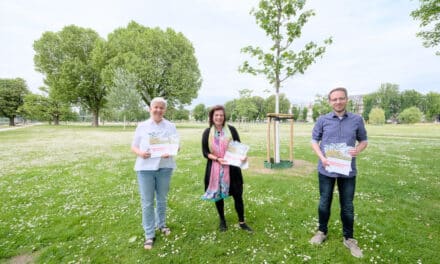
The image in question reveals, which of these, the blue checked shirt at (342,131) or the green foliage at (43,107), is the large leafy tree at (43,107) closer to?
the green foliage at (43,107)

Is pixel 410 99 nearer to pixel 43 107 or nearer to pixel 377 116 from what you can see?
pixel 377 116

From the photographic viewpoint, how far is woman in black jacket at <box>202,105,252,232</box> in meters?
3.63

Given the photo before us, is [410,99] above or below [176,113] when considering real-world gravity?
→ above

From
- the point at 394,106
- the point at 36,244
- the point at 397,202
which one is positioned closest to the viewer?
the point at 36,244

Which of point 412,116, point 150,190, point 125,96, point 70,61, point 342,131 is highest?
point 70,61

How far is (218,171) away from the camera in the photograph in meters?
3.72

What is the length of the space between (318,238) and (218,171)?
2264 millimetres

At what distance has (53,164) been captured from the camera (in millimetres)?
9719

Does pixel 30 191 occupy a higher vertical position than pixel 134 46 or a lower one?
lower

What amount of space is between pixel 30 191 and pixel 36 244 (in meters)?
3.71

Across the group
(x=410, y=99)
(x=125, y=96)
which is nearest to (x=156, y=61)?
(x=125, y=96)

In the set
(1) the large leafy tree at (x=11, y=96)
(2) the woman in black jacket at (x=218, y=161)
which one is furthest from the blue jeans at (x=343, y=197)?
(1) the large leafy tree at (x=11, y=96)

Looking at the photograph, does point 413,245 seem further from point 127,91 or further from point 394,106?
point 394,106

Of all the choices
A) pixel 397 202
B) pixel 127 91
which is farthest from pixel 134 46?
pixel 397 202
